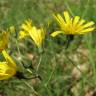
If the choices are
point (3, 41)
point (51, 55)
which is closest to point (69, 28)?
point (3, 41)

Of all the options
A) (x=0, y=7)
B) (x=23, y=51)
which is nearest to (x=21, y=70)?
(x=23, y=51)

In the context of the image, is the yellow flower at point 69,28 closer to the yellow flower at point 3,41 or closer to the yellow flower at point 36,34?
the yellow flower at point 36,34

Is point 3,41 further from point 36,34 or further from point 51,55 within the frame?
point 51,55

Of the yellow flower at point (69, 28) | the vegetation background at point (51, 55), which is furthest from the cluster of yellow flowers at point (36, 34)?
the vegetation background at point (51, 55)

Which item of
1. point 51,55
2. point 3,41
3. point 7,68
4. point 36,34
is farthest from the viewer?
point 51,55

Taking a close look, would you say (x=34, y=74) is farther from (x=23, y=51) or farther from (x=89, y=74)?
(x=23, y=51)

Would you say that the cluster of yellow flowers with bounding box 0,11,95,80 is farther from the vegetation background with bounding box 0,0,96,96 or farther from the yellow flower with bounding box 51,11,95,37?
the vegetation background with bounding box 0,0,96,96

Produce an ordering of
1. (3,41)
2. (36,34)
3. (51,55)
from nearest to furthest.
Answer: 1. (3,41)
2. (36,34)
3. (51,55)
